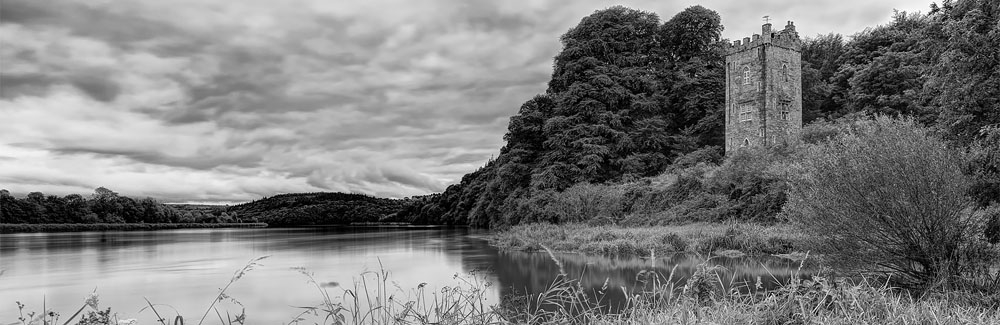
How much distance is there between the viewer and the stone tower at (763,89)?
46875 millimetres

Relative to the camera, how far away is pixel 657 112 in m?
50.3

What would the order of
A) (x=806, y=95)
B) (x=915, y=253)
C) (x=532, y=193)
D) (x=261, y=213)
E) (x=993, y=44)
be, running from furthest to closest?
1. (x=261, y=213)
2. (x=806, y=95)
3. (x=532, y=193)
4. (x=993, y=44)
5. (x=915, y=253)

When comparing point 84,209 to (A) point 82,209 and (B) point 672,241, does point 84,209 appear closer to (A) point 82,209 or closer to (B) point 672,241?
(A) point 82,209

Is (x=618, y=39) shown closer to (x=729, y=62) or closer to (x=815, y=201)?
(x=729, y=62)

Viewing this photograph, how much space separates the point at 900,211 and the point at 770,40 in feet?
130

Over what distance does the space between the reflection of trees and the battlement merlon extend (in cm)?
3089

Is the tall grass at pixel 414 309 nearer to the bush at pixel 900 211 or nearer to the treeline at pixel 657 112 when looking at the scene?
the bush at pixel 900 211

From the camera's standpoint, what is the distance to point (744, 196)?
101 feet

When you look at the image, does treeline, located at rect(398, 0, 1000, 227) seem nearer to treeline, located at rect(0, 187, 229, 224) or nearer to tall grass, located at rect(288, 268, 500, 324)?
tall grass, located at rect(288, 268, 500, 324)

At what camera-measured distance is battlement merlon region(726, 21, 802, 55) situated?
156 ft

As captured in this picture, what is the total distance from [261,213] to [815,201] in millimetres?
98361

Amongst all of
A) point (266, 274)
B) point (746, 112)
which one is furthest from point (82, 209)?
point (746, 112)

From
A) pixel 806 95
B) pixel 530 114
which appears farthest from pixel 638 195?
pixel 806 95

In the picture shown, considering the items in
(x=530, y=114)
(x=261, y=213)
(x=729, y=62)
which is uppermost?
(x=729, y=62)
